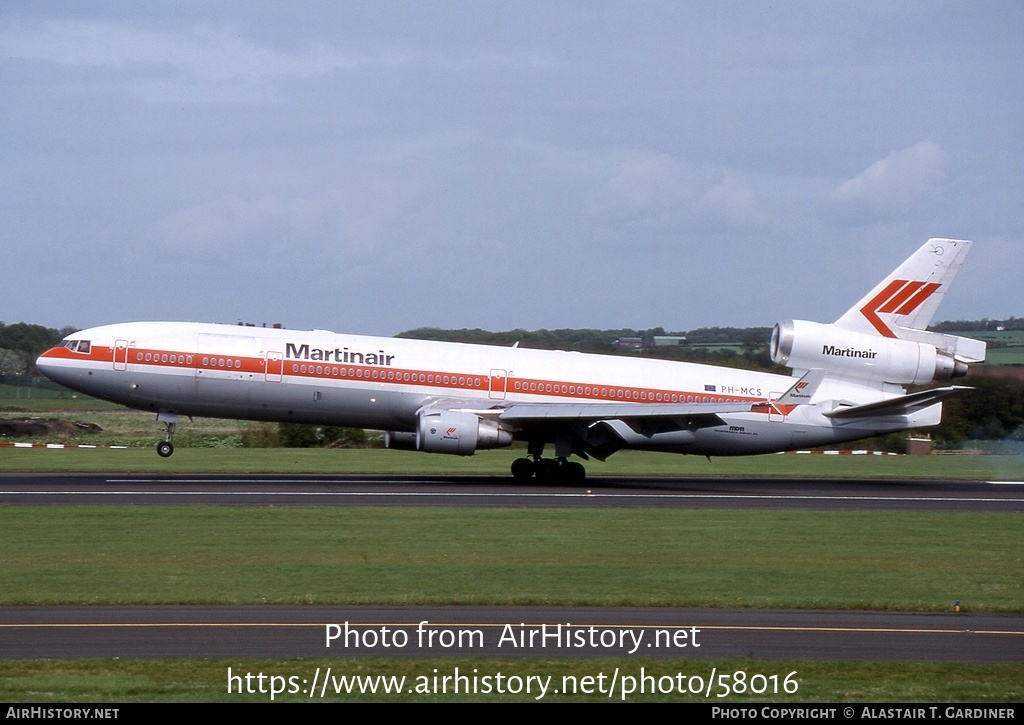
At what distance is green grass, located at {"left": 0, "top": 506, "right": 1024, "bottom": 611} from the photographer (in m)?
16.7

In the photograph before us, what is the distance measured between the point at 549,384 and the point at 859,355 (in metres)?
10.3

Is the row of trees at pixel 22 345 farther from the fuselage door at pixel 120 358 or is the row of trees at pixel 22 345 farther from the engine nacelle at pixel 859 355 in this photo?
the engine nacelle at pixel 859 355

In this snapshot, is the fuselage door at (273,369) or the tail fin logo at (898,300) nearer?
the fuselage door at (273,369)

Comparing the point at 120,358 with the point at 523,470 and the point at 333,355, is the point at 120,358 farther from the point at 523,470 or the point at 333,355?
the point at 523,470

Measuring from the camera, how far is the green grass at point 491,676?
1107cm

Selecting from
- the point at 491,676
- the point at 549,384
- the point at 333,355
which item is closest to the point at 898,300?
the point at 549,384

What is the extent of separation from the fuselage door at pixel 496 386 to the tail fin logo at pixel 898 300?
12441 millimetres

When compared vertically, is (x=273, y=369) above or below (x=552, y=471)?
above

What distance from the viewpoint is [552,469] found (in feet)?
118

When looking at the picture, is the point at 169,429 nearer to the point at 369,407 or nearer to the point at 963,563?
the point at 369,407

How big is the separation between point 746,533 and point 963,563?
4668 mm

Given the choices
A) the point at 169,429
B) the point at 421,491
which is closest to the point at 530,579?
the point at 421,491

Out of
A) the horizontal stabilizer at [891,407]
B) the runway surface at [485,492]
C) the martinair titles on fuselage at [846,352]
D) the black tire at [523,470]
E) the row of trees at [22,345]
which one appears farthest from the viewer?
the row of trees at [22,345]

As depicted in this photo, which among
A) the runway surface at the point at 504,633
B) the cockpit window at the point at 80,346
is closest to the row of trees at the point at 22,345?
the cockpit window at the point at 80,346
